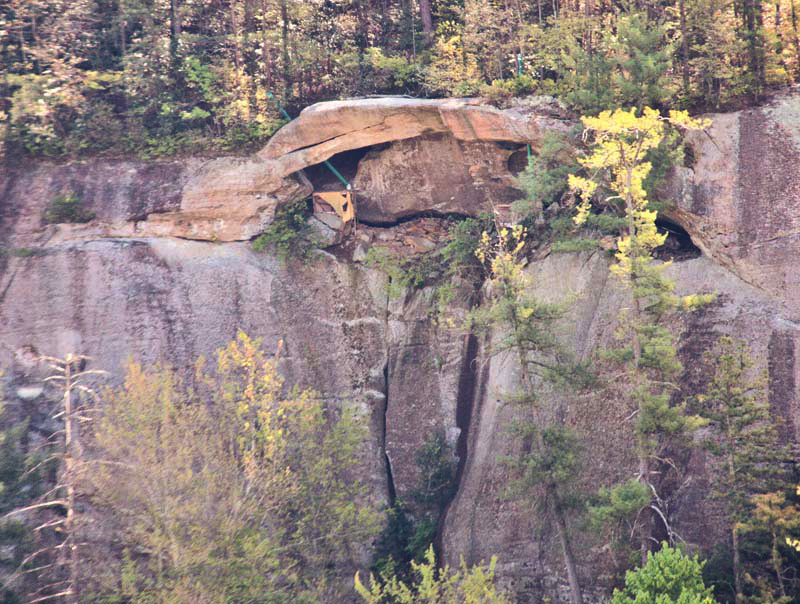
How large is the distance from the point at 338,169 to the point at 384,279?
3.65 m

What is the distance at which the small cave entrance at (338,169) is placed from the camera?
87.5ft

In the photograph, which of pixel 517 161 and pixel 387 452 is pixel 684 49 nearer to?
pixel 517 161

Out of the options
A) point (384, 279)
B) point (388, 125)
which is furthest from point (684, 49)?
point (384, 279)

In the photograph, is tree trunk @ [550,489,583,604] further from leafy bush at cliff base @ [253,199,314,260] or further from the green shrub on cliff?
the green shrub on cliff

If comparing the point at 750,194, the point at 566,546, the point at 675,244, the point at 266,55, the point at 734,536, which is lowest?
the point at 566,546

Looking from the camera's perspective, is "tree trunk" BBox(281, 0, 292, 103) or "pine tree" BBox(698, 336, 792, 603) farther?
"tree trunk" BBox(281, 0, 292, 103)

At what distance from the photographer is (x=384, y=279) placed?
25703 mm

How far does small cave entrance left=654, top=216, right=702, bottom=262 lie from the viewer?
21616 millimetres

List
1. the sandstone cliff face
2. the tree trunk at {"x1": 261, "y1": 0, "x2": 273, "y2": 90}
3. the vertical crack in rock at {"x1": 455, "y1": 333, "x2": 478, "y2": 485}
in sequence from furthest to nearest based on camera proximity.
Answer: the tree trunk at {"x1": 261, "y1": 0, "x2": 273, "y2": 90} → the vertical crack in rock at {"x1": 455, "y1": 333, "x2": 478, "y2": 485} → the sandstone cliff face

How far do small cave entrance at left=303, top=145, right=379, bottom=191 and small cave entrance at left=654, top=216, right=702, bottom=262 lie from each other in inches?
350

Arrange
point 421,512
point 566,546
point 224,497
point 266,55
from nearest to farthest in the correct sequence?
1. point 224,497
2. point 566,546
3. point 421,512
4. point 266,55

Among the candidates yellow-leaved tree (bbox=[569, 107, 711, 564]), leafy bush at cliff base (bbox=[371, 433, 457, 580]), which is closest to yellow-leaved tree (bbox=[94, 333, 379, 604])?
leafy bush at cliff base (bbox=[371, 433, 457, 580])

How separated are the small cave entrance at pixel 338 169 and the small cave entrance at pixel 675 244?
8.90m

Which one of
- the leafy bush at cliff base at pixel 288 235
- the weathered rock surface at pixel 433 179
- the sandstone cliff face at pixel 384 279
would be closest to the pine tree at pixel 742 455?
the sandstone cliff face at pixel 384 279
